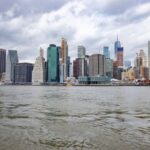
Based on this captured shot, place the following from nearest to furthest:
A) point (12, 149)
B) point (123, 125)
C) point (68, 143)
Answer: point (12, 149) < point (68, 143) < point (123, 125)

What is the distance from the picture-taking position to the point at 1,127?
909 inches

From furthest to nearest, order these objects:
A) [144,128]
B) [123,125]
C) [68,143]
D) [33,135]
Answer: [123,125] < [144,128] < [33,135] < [68,143]

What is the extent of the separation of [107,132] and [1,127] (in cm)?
802

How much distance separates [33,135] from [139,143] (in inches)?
265

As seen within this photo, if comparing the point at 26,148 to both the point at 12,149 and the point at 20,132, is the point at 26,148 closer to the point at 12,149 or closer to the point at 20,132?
the point at 12,149

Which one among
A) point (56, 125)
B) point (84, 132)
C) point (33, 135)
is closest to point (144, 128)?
point (84, 132)

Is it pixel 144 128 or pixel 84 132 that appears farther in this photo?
pixel 144 128

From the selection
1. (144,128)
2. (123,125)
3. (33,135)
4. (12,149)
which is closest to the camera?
(12,149)

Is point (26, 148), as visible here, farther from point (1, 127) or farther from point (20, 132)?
point (1, 127)

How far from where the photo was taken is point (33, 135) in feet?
64.5

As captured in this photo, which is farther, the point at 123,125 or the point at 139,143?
the point at 123,125

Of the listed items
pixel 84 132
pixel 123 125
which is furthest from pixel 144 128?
pixel 84 132

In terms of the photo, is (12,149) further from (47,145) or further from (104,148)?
(104,148)

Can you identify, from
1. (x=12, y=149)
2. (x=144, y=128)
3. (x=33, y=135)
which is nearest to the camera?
(x=12, y=149)
